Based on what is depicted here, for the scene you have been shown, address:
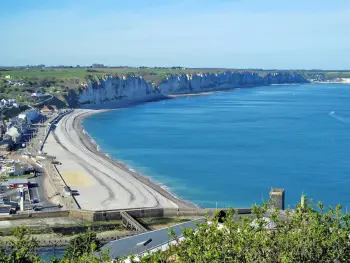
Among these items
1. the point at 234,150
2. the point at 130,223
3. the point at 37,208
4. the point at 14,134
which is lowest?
the point at 234,150

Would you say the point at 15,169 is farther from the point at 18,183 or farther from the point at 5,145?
the point at 5,145

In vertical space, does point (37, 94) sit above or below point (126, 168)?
above

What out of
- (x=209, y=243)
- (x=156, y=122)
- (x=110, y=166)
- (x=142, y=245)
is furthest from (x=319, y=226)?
(x=156, y=122)

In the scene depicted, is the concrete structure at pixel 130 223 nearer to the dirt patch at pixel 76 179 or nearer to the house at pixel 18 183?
the house at pixel 18 183

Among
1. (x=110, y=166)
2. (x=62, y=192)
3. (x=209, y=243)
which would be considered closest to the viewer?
(x=209, y=243)

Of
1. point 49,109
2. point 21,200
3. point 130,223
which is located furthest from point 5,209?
point 49,109

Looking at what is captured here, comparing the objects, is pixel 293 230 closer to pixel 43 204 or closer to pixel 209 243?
pixel 209 243

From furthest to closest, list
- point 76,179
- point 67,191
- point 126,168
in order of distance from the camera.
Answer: point 126,168 < point 76,179 < point 67,191
